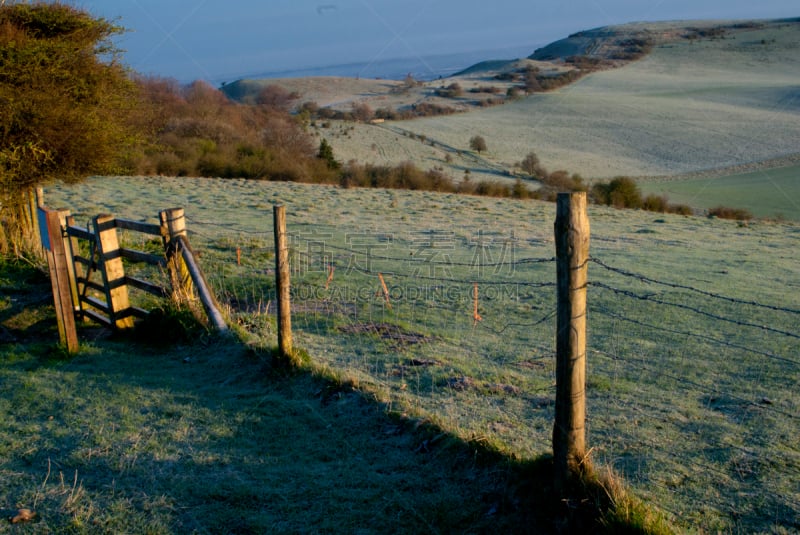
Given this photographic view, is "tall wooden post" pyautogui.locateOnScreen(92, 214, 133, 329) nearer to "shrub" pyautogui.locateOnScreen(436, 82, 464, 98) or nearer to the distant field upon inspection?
the distant field

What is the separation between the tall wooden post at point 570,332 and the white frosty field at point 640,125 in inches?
1770

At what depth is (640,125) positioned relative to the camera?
2675 inches

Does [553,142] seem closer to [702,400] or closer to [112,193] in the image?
[112,193]

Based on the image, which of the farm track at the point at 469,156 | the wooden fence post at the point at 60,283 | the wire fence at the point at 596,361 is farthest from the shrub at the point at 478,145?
the wooden fence post at the point at 60,283

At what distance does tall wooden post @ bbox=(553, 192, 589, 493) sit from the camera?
409 cm

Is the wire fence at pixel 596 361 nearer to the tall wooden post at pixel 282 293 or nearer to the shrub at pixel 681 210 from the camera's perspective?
the tall wooden post at pixel 282 293

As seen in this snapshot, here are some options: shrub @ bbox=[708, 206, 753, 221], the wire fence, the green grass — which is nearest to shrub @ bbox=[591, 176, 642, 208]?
shrub @ bbox=[708, 206, 753, 221]

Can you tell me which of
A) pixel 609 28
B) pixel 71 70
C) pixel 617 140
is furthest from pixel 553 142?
pixel 609 28

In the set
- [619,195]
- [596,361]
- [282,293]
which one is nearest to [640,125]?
[619,195]

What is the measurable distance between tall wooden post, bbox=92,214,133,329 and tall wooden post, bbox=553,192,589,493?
6.38m

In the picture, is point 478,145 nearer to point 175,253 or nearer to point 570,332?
point 175,253

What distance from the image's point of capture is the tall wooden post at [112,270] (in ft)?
28.0

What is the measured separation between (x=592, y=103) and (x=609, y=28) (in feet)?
277

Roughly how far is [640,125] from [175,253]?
6702 centimetres
